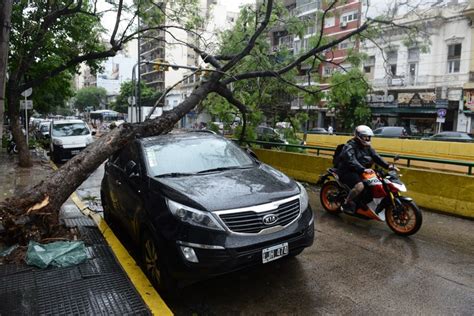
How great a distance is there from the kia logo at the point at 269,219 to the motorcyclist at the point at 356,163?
2.66 m

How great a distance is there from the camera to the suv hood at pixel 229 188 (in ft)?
12.4

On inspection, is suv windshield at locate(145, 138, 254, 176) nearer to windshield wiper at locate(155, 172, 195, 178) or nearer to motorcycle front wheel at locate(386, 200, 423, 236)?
windshield wiper at locate(155, 172, 195, 178)

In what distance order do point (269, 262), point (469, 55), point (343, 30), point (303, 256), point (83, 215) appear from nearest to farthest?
point (269, 262)
point (303, 256)
point (83, 215)
point (469, 55)
point (343, 30)

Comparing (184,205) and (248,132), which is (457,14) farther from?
(184,205)

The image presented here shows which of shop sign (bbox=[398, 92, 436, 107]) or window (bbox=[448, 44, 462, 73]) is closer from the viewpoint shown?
window (bbox=[448, 44, 462, 73])

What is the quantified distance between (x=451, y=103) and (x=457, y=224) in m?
23.6

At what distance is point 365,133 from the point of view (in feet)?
20.7

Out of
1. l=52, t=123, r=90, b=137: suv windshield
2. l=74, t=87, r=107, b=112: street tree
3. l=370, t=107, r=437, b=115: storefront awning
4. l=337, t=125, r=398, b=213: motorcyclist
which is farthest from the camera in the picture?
l=74, t=87, r=107, b=112: street tree

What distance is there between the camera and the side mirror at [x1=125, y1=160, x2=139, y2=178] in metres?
4.75

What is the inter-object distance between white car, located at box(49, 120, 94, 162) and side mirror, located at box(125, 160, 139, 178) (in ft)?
34.7

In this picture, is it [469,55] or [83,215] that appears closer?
[83,215]

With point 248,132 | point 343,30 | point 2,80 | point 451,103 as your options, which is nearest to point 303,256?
point 2,80

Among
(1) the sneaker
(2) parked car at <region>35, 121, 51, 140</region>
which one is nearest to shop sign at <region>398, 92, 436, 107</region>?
(1) the sneaker

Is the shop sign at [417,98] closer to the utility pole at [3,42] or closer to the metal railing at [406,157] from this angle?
the metal railing at [406,157]
